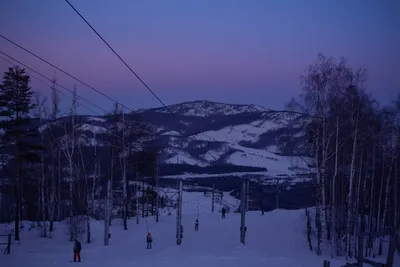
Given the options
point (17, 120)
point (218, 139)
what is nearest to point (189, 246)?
point (17, 120)

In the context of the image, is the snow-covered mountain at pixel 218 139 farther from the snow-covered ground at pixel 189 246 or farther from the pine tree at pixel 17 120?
the snow-covered ground at pixel 189 246

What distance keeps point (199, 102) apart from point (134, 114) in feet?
507

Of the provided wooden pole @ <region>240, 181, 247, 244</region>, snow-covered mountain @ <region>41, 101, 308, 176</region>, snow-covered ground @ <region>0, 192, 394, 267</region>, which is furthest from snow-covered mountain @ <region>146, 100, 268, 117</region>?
wooden pole @ <region>240, 181, 247, 244</region>

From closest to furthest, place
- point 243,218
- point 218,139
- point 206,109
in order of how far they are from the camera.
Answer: point 243,218 → point 218,139 → point 206,109

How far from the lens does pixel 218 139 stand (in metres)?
129

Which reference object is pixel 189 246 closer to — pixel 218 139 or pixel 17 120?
pixel 17 120

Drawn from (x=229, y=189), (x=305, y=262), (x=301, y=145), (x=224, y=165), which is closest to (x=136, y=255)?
(x=305, y=262)

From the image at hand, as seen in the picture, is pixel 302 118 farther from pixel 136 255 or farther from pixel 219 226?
pixel 219 226

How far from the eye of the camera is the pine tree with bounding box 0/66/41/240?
93.1 feet

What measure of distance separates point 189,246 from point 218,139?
10080 cm

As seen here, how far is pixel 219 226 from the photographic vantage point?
39531mm

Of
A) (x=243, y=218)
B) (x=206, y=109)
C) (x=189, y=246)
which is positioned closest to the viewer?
(x=189, y=246)

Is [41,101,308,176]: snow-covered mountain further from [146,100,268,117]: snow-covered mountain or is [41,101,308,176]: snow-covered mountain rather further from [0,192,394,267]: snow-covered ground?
[0,192,394,267]: snow-covered ground

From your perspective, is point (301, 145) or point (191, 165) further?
point (191, 165)
